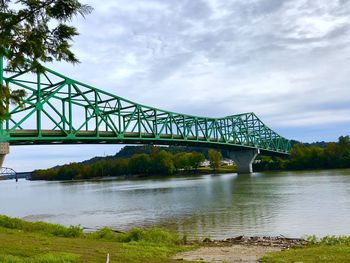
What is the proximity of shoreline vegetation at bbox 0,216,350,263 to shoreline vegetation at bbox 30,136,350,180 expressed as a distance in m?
94.1

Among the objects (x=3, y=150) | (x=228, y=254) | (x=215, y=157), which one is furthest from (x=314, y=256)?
(x=215, y=157)

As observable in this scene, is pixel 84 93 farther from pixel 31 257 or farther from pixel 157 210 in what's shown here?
pixel 31 257

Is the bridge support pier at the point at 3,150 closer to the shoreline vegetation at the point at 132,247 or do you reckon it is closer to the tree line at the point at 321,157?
the shoreline vegetation at the point at 132,247

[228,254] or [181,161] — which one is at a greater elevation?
[181,161]

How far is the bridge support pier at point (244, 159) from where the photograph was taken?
4408 inches

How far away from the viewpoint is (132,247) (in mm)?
13523

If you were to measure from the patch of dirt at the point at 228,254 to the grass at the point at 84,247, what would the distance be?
613mm

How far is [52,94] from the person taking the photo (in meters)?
55.0

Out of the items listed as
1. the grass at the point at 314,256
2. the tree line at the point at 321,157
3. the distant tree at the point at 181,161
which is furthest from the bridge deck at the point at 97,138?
the grass at the point at 314,256

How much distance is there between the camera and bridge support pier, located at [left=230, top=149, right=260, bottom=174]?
4408 inches

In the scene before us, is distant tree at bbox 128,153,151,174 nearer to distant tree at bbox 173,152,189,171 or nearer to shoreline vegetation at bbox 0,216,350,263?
distant tree at bbox 173,152,189,171

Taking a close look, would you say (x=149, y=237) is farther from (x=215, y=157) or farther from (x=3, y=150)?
(x=215, y=157)

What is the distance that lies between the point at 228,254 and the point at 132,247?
114 inches

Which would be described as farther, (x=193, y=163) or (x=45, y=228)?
(x=193, y=163)
